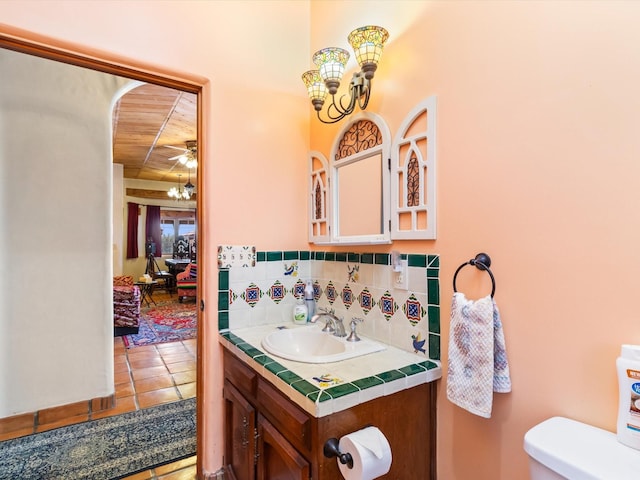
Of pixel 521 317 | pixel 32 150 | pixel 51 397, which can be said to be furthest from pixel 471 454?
pixel 32 150

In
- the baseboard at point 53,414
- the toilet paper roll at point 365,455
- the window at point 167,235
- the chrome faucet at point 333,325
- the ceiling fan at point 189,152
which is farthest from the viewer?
the window at point 167,235

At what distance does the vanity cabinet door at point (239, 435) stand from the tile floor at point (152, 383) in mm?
406

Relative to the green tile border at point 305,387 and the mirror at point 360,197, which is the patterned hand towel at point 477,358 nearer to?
the green tile border at point 305,387

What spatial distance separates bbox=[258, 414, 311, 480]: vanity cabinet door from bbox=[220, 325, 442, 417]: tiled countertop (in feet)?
0.60

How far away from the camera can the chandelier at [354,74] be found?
4.37ft

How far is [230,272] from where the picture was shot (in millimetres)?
1706

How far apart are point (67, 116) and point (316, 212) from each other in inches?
75.2

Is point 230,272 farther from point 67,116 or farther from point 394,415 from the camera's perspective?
point 67,116

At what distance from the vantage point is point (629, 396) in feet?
2.42

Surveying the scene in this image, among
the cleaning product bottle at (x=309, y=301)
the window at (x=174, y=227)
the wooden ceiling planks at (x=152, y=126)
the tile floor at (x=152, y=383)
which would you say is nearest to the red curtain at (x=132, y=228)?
the window at (x=174, y=227)

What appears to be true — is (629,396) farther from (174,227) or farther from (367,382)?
(174,227)

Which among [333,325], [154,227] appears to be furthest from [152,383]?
[154,227]

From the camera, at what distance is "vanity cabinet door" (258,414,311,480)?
1038 mm

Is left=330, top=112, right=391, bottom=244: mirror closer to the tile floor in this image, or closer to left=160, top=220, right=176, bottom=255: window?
the tile floor
